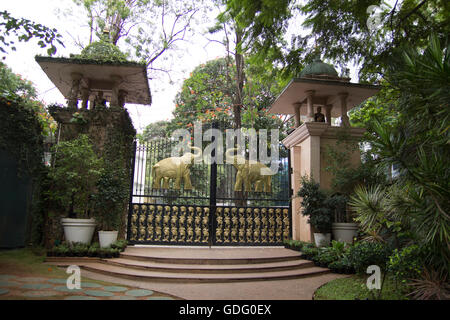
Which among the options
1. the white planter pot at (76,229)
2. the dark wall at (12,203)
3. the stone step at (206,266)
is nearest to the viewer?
the stone step at (206,266)

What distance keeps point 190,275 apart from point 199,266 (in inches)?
16.2

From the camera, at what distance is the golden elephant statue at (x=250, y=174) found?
812 centimetres

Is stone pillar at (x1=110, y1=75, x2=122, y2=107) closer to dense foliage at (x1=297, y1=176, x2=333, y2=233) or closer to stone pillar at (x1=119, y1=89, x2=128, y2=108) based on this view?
stone pillar at (x1=119, y1=89, x2=128, y2=108)

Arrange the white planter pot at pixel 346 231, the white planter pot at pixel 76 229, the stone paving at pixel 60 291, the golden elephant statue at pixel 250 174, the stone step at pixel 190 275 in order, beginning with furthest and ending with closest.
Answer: the golden elephant statue at pixel 250 174 → the white planter pot at pixel 346 231 → the white planter pot at pixel 76 229 → the stone step at pixel 190 275 → the stone paving at pixel 60 291

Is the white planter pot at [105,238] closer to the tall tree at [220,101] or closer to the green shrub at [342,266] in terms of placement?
the green shrub at [342,266]

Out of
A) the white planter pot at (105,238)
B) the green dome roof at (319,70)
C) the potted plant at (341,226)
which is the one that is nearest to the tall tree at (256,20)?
the green dome roof at (319,70)

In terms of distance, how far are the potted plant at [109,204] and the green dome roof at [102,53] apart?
8.90 feet

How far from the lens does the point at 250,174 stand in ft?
26.7

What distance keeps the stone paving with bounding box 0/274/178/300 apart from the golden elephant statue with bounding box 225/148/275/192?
13.9ft

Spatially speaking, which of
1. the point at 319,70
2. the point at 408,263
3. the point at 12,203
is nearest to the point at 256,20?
the point at 319,70

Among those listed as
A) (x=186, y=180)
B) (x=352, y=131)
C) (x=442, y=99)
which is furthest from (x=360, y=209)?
(x=186, y=180)

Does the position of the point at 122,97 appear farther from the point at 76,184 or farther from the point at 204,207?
the point at 204,207

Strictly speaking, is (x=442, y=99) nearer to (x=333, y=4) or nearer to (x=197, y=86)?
(x=333, y=4)
